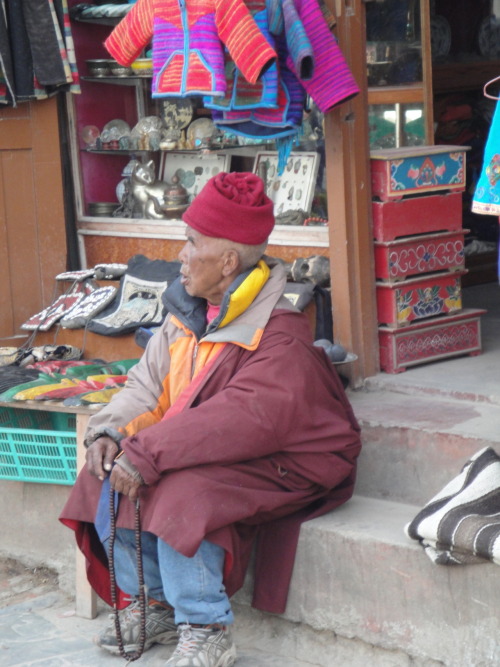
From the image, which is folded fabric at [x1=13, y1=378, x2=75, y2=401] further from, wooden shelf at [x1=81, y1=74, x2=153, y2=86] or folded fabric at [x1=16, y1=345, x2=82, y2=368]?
wooden shelf at [x1=81, y1=74, x2=153, y2=86]

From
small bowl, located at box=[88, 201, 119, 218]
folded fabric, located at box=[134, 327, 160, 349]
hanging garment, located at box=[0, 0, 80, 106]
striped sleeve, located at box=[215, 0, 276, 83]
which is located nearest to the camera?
striped sleeve, located at box=[215, 0, 276, 83]

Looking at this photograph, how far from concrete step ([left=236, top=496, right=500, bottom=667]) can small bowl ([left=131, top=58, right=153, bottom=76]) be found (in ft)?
10.0

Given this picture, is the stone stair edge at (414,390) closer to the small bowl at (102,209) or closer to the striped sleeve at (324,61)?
the striped sleeve at (324,61)

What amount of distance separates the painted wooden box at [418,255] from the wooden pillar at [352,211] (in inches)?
2.3

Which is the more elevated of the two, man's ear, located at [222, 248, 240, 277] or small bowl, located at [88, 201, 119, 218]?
small bowl, located at [88, 201, 119, 218]

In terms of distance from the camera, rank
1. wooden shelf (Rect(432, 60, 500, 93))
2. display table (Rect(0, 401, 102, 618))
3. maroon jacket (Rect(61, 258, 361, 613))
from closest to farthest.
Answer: maroon jacket (Rect(61, 258, 361, 613)), display table (Rect(0, 401, 102, 618)), wooden shelf (Rect(432, 60, 500, 93))

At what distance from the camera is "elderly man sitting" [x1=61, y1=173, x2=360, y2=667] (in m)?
3.42

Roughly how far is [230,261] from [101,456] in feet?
2.55

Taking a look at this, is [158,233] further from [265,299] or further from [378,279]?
[265,299]

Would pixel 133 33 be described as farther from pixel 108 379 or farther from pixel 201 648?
pixel 201 648

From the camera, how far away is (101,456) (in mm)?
3576

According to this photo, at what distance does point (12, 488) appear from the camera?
4.76m

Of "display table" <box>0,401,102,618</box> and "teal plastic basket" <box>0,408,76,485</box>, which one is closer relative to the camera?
"display table" <box>0,401,102,618</box>

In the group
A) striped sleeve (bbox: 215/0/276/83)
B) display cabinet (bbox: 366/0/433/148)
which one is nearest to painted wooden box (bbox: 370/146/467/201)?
striped sleeve (bbox: 215/0/276/83)
